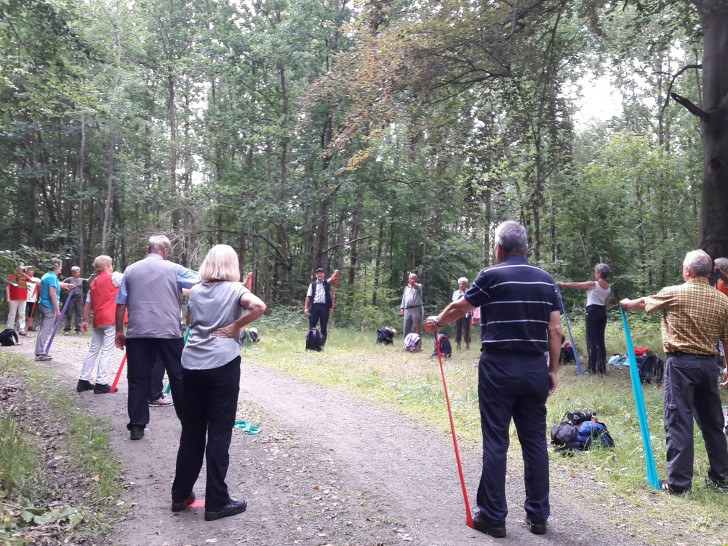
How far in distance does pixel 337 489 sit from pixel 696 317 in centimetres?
340

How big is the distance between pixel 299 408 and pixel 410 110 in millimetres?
6712

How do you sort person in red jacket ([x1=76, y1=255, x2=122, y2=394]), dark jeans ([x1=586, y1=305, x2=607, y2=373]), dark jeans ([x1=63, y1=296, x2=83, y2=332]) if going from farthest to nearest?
1. dark jeans ([x1=63, y1=296, x2=83, y2=332])
2. dark jeans ([x1=586, y1=305, x2=607, y2=373])
3. person in red jacket ([x1=76, y1=255, x2=122, y2=394])

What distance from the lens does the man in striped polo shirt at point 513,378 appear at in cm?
369

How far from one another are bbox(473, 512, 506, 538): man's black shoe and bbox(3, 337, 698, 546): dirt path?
0.05 metres

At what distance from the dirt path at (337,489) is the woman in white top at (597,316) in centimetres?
493

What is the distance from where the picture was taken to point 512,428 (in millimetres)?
6445

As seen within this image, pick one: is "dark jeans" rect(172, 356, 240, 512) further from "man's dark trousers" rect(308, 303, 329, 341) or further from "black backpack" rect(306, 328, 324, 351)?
"man's dark trousers" rect(308, 303, 329, 341)

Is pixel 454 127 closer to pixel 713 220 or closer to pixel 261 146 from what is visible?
pixel 713 220

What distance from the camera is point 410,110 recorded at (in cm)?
1115

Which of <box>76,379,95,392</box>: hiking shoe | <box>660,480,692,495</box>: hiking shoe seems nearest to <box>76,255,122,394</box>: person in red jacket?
<box>76,379,95,392</box>: hiking shoe

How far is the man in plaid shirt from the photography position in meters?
4.63

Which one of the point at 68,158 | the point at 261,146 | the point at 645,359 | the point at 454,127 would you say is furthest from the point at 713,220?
the point at 68,158

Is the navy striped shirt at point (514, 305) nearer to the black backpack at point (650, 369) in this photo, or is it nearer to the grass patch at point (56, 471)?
the grass patch at point (56, 471)

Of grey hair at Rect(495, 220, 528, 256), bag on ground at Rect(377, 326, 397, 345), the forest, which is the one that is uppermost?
the forest
